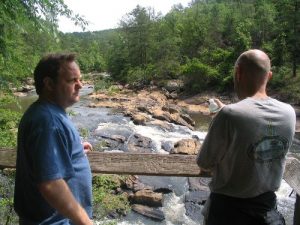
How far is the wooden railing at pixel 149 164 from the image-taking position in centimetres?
277

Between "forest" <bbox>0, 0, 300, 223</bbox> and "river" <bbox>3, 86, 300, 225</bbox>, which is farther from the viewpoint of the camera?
"forest" <bbox>0, 0, 300, 223</bbox>

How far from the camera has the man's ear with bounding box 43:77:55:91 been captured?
2125 mm

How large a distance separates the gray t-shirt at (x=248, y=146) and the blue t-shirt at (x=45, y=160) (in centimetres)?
77

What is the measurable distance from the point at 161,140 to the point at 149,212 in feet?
31.1

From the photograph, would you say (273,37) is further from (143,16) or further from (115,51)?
(115,51)

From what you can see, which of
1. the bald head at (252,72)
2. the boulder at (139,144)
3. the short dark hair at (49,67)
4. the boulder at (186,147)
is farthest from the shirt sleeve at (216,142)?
the boulder at (139,144)

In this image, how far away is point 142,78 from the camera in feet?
174

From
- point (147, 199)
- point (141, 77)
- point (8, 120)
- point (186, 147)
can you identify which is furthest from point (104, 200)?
point (141, 77)

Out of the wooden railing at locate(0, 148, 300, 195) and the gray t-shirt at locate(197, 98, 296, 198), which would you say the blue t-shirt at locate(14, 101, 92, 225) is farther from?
the gray t-shirt at locate(197, 98, 296, 198)

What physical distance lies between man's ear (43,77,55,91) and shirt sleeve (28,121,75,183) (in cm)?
25

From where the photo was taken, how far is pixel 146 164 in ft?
9.16

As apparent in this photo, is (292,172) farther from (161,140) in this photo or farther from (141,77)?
(141,77)

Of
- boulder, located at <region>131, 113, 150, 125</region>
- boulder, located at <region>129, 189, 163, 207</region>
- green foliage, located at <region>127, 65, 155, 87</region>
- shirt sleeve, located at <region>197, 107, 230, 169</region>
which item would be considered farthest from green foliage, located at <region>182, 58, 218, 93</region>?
shirt sleeve, located at <region>197, 107, 230, 169</region>

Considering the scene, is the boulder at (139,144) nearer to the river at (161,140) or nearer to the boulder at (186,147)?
the river at (161,140)
